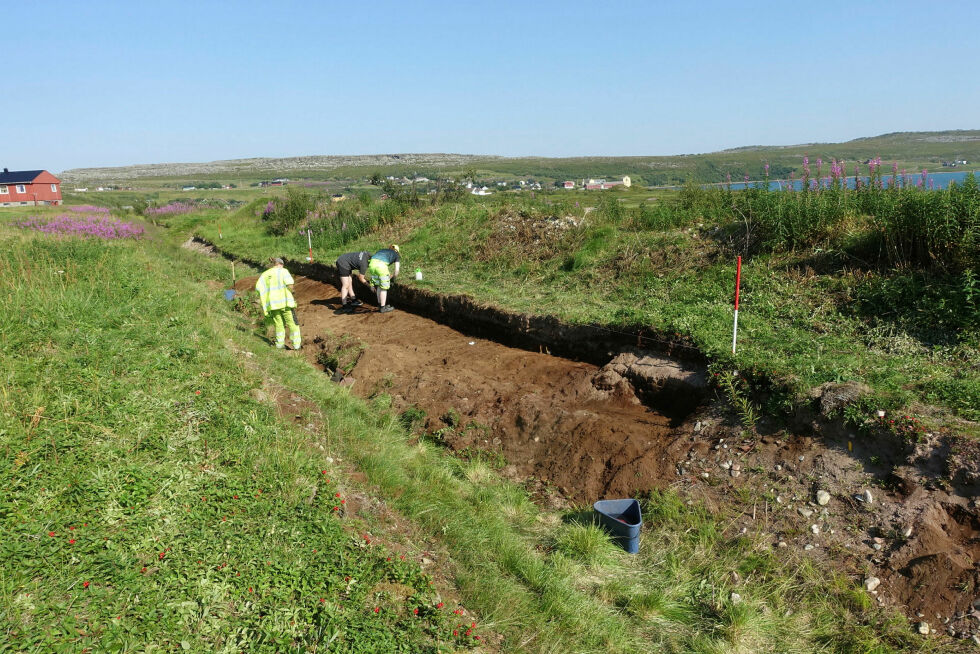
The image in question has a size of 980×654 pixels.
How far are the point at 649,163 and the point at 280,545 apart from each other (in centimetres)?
12845

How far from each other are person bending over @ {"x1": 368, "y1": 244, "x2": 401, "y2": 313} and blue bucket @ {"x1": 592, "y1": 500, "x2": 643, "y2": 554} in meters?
8.45

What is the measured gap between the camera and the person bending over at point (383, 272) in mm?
12711

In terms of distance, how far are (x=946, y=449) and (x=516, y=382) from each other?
4.91 metres

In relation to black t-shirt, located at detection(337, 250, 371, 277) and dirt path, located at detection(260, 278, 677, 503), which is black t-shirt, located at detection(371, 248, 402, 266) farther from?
dirt path, located at detection(260, 278, 677, 503)

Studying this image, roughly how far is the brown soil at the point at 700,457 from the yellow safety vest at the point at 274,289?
162cm

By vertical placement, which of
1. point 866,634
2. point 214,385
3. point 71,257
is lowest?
point 866,634

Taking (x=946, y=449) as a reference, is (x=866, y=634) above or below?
below

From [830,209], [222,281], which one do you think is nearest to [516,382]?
[830,209]

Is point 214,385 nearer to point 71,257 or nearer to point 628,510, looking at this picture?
point 628,510

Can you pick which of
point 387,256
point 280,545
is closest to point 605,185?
point 387,256

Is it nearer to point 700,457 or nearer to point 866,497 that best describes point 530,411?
point 700,457

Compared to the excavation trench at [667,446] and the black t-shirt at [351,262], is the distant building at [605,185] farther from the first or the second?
the excavation trench at [667,446]

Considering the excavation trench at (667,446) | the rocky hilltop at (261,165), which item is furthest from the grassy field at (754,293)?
the rocky hilltop at (261,165)

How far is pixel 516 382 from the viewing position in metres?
8.29
